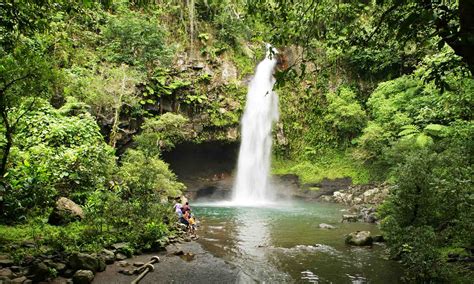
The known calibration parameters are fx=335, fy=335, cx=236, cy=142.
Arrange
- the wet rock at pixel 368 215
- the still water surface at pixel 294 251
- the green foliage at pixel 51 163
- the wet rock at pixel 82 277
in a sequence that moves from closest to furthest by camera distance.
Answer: the wet rock at pixel 82 277 → the still water surface at pixel 294 251 → the green foliage at pixel 51 163 → the wet rock at pixel 368 215

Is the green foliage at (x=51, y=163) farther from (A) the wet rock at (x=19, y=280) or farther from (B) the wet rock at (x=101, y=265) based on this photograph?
(A) the wet rock at (x=19, y=280)

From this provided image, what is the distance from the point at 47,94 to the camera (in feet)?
22.1

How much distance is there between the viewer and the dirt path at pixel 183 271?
6730 mm

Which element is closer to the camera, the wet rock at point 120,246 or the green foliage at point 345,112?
the wet rock at point 120,246

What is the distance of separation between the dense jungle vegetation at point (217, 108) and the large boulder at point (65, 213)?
0.32 m

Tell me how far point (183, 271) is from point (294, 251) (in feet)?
12.1

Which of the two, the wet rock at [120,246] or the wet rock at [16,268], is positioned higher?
the wet rock at [120,246]

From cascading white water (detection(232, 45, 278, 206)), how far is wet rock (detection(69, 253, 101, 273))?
19275mm

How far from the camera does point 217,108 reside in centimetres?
2531

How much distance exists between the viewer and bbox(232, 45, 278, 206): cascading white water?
26156 mm

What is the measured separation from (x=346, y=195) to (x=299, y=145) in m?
6.46

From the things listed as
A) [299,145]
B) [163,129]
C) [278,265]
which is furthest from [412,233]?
[299,145]

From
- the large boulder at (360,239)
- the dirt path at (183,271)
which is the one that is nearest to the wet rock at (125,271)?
the dirt path at (183,271)

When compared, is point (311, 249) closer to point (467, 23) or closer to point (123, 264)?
point (123, 264)
